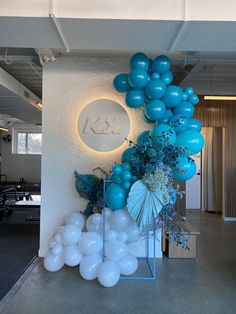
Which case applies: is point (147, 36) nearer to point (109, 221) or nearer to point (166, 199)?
point (166, 199)

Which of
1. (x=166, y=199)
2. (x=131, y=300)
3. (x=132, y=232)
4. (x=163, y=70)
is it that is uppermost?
(x=163, y=70)

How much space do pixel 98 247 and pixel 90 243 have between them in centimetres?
12

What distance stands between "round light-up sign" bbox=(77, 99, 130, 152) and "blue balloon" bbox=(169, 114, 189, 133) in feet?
2.74

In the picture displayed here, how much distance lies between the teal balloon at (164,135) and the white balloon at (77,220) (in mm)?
1539

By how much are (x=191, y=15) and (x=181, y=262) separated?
333 centimetres

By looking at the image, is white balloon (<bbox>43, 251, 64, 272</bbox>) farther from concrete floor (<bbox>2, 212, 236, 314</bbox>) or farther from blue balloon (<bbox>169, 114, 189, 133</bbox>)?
blue balloon (<bbox>169, 114, 189, 133</bbox>)

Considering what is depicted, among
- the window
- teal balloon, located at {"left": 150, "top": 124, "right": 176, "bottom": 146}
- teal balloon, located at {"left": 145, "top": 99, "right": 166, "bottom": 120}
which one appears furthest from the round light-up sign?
the window

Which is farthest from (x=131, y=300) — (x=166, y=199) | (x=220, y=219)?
(x=220, y=219)

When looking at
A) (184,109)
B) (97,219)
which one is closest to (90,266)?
(97,219)

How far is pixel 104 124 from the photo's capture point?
14.1 ft

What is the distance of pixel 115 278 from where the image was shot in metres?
3.27

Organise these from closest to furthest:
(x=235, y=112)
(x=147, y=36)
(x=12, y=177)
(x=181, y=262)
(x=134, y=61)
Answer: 1. (x=147, y=36)
2. (x=134, y=61)
3. (x=181, y=262)
4. (x=235, y=112)
5. (x=12, y=177)

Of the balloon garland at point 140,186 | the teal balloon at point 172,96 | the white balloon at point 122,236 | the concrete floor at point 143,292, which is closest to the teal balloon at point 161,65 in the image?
the balloon garland at point 140,186

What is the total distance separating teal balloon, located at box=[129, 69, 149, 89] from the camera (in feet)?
11.4
